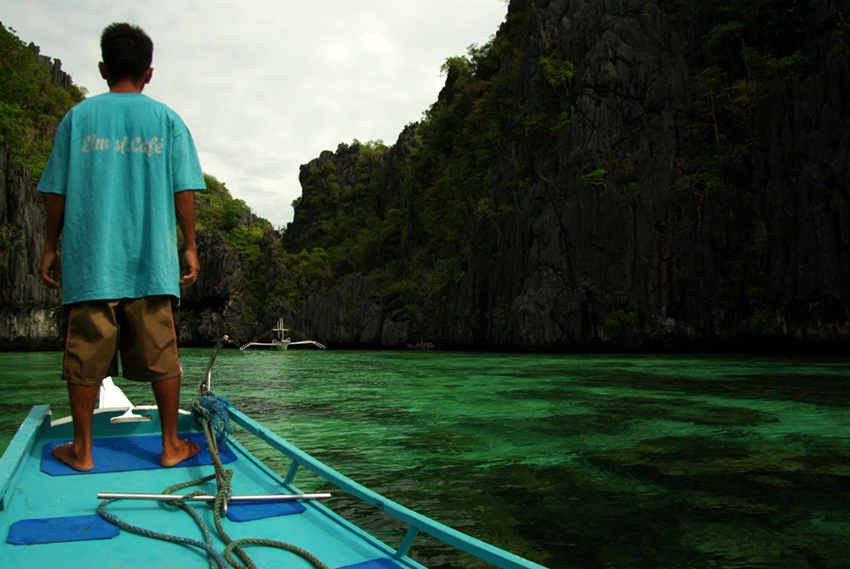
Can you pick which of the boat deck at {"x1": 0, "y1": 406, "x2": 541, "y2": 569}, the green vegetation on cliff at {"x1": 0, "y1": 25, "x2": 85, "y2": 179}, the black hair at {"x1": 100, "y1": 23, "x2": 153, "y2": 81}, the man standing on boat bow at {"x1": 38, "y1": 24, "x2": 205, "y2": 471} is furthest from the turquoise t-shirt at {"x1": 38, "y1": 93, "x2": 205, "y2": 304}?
the green vegetation on cliff at {"x1": 0, "y1": 25, "x2": 85, "y2": 179}

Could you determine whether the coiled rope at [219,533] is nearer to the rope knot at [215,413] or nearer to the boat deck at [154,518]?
the boat deck at [154,518]

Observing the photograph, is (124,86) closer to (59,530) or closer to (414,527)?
(59,530)

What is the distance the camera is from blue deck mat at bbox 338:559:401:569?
6.56ft

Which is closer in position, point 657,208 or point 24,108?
point 657,208

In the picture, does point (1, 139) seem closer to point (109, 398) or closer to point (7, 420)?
point (7, 420)

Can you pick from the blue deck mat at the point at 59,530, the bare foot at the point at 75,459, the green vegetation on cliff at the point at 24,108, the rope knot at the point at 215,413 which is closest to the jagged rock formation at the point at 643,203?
the green vegetation on cliff at the point at 24,108

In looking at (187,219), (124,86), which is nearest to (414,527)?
(187,219)

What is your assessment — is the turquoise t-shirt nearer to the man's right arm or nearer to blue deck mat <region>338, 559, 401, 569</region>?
the man's right arm

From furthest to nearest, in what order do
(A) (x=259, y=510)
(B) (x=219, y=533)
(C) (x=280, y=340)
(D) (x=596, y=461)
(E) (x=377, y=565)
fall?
1. (C) (x=280, y=340)
2. (D) (x=596, y=461)
3. (A) (x=259, y=510)
4. (B) (x=219, y=533)
5. (E) (x=377, y=565)

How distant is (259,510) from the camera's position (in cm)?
242

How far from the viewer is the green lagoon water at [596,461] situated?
3545 millimetres

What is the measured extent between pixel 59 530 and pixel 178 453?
83 centimetres

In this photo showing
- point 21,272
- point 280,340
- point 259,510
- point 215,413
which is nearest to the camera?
point 259,510

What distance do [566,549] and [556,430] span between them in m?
3.73
